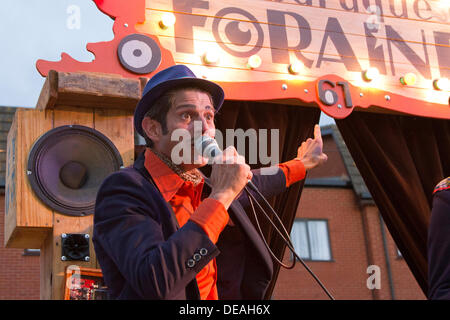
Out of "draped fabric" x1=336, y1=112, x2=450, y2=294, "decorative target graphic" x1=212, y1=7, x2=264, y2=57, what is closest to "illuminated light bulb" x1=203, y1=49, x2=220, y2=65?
"decorative target graphic" x1=212, y1=7, x2=264, y2=57

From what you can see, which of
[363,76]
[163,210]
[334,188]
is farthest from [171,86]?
[334,188]

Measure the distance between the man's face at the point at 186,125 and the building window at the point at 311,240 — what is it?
43.2ft

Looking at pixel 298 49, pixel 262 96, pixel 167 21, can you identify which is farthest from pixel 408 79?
pixel 167 21

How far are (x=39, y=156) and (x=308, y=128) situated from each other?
2387 millimetres

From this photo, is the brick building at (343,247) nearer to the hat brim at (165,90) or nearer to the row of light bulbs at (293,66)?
the row of light bulbs at (293,66)

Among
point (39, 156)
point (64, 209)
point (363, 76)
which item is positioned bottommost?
point (64, 209)

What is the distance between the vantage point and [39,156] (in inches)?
134

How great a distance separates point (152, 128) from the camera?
248 cm

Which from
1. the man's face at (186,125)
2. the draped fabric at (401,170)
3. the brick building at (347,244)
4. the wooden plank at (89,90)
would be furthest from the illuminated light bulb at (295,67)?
the brick building at (347,244)

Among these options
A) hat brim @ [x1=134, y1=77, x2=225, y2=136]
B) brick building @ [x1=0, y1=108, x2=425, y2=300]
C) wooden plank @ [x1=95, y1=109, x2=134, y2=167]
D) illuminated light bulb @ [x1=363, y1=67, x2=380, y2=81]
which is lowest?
hat brim @ [x1=134, y1=77, x2=225, y2=136]

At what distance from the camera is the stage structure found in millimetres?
3406

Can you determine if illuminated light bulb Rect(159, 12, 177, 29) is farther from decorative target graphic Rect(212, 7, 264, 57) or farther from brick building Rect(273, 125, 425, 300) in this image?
brick building Rect(273, 125, 425, 300)

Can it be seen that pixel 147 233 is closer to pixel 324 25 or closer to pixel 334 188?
pixel 324 25

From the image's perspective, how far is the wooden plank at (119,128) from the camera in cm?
354
